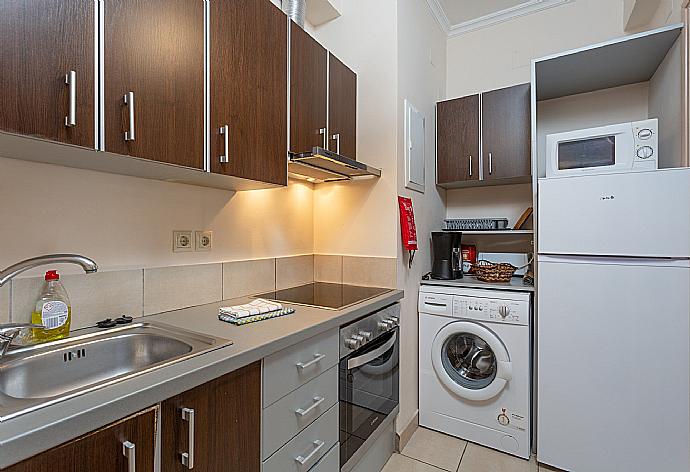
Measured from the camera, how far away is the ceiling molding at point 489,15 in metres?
2.67

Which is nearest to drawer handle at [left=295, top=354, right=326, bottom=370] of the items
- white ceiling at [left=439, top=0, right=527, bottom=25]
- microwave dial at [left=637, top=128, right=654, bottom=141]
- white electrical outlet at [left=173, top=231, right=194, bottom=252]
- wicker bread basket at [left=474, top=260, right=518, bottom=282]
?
white electrical outlet at [left=173, top=231, right=194, bottom=252]

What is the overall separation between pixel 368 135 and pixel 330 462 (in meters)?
1.73

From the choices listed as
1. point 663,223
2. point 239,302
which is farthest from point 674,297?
point 239,302

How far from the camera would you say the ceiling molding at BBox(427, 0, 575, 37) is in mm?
2674

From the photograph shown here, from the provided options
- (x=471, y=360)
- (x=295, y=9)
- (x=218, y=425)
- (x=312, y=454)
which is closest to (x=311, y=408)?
(x=312, y=454)

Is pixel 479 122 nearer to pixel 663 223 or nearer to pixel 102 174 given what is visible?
pixel 663 223

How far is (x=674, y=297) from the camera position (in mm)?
1647

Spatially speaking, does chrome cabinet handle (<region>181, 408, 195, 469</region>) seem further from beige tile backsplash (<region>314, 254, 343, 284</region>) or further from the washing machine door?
the washing machine door

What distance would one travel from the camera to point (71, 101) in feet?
2.93

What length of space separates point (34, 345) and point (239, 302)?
0.81 metres

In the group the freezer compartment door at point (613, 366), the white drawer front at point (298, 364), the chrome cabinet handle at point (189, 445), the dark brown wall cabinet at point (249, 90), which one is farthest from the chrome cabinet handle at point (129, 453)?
the freezer compartment door at point (613, 366)

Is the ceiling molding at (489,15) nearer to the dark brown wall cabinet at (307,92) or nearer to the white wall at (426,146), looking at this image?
the white wall at (426,146)

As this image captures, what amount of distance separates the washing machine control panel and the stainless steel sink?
153 cm

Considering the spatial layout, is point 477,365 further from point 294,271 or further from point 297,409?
point 297,409
